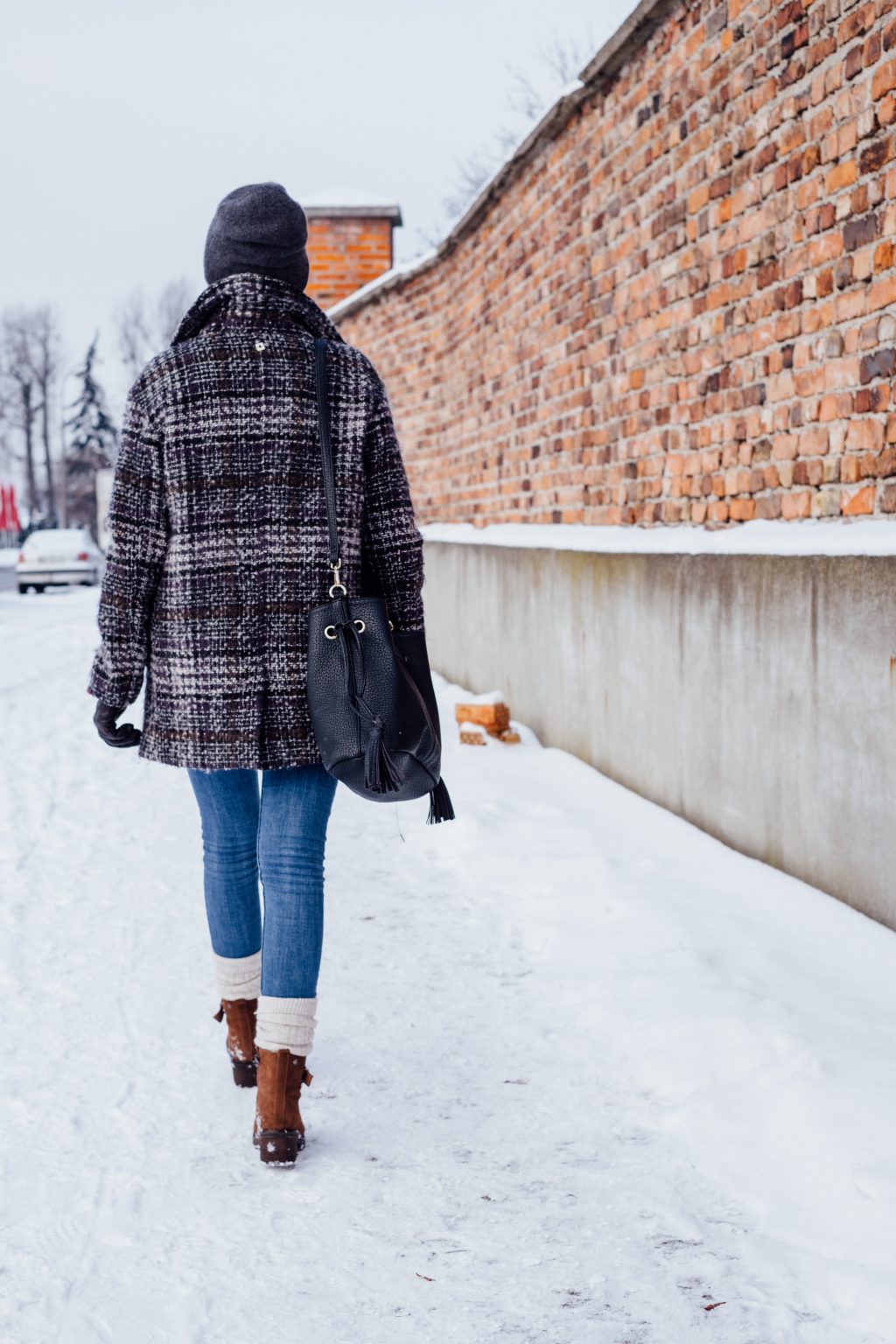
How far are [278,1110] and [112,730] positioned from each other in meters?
0.81

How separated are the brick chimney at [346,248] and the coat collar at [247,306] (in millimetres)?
12944

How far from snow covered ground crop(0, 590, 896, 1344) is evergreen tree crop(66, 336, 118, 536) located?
69073 mm

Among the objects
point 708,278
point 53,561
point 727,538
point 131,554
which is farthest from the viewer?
point 53,561

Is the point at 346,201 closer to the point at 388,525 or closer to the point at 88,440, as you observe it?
the point at 388,525

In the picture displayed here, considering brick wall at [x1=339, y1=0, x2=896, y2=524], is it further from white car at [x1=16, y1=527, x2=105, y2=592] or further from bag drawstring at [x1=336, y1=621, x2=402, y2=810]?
white car at [x1=16, y1=527, x2=105, y2=592]

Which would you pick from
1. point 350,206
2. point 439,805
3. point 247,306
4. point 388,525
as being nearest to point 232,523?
point 388,525

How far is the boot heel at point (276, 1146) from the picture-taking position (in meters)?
2.71

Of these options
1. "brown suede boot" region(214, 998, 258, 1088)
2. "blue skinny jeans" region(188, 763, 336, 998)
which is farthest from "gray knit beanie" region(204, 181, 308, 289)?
"brown suede boot" region(214, 998, 258, 1088)

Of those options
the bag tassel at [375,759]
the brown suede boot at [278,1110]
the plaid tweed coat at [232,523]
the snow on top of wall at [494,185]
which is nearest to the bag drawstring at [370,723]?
the bag tassel at [375,759]

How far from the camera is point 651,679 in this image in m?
5.24

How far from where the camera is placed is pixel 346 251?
606 inches

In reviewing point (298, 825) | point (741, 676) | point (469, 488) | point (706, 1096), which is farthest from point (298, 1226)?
point (469, 488)

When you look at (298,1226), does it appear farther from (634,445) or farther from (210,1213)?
(634,445)

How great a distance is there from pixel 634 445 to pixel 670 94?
1.27 meters
